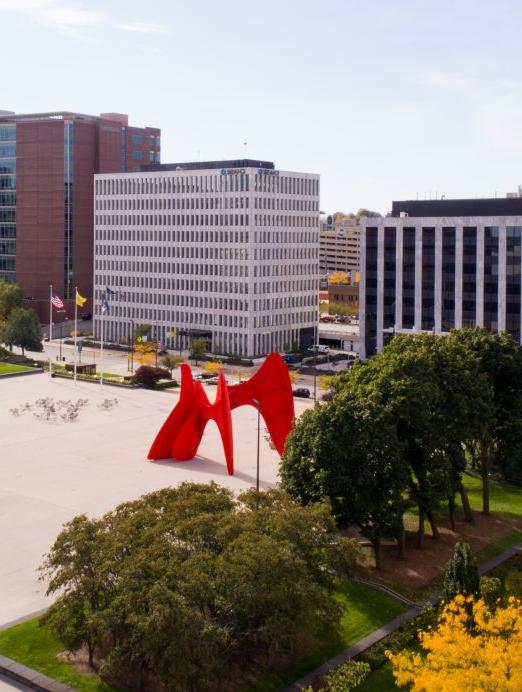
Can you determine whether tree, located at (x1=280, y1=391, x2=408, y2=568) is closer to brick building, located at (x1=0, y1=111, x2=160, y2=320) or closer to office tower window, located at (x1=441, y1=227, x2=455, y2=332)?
office tower window, located at (x1=441, y1=227, x2=455, y2=332)

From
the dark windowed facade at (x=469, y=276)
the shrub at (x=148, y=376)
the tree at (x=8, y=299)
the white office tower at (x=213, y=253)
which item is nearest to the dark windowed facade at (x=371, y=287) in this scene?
the dark windowed facade at (x=469, y=276)

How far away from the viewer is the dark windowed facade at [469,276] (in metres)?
110

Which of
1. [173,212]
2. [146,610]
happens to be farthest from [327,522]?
[173,212]

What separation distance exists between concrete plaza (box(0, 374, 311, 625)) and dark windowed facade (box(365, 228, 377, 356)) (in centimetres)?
2650

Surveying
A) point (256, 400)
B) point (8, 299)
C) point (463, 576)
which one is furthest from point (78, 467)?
point (8, 299)

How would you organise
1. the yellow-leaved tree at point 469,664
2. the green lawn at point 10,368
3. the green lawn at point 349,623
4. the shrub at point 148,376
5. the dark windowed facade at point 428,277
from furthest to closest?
1. the green lawn at point 10,368
2. the dark windowed facade at point 428,277
3. the shrub at point 148,376
4. the green lawn at point 349,623
5. the yellow-leaved tree at point 469,664

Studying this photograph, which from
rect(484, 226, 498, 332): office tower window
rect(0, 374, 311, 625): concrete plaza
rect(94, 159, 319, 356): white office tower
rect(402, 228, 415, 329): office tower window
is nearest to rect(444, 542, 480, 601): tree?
rect(0, 374, 311, 625): concrete plaza

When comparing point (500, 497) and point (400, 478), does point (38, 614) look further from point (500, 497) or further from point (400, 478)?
point (500, 497)

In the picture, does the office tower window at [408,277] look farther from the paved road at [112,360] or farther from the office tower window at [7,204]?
the office tower window at [7,204]

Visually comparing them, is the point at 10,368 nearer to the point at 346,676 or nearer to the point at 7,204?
the point at 7,204

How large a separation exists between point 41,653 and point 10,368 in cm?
8197

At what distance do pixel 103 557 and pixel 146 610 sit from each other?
3545mm

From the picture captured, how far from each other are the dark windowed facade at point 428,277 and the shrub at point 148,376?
33.6 metres

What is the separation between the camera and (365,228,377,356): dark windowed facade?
118250 mm
